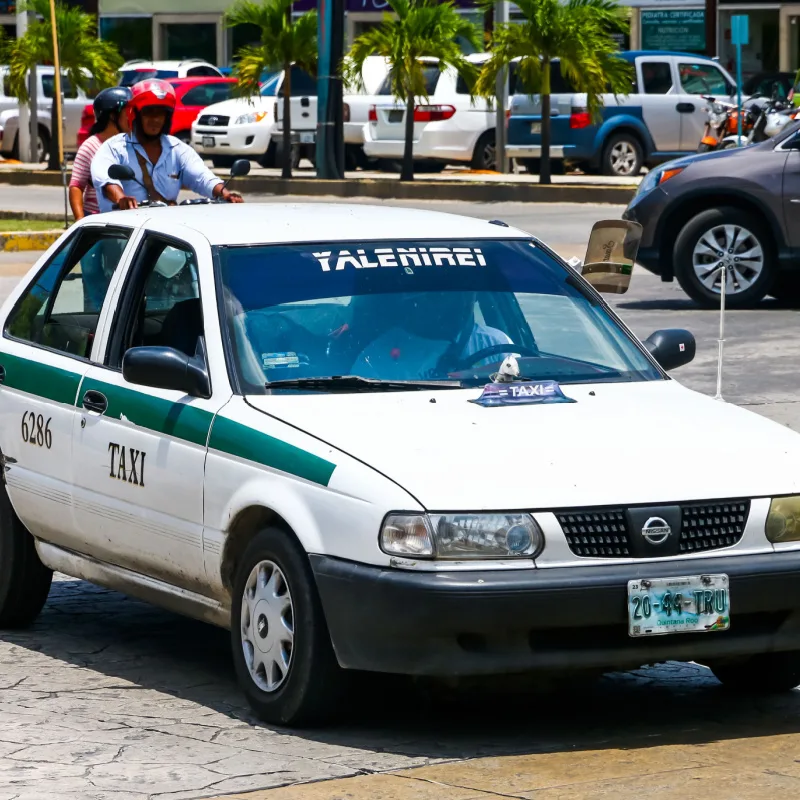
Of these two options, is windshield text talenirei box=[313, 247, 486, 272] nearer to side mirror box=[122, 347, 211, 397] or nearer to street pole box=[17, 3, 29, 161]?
side mirror box=[122, 347, 211, 397]

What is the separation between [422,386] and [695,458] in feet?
3.01

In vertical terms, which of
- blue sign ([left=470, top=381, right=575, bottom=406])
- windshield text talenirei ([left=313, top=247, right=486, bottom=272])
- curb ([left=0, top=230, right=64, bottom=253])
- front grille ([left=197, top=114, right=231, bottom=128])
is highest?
windshield text talenirei ([left=313, top=247, right=486, bottom=272])

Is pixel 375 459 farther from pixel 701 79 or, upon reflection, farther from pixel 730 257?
pixel 701 79

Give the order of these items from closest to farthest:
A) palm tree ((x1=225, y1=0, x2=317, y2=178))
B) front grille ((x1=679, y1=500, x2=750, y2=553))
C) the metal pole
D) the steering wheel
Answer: front grille ((x1=679, y1=500, x2=750, y2=553)) → the steering wheel → the metal pole → palm tree ((x1=225, y1=0, x2=317, y2=178))

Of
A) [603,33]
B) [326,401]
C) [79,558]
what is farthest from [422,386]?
[603,33]

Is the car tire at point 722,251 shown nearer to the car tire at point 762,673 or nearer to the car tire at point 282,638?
the car tire at point 762,673

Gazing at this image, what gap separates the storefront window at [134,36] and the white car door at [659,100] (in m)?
21.8

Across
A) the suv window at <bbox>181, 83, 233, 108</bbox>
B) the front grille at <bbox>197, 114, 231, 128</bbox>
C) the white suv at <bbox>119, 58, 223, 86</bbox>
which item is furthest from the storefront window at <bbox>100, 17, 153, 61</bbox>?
the front grille at <bbox>197, 114, 231, 128</bbox>

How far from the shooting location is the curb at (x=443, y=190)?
83.0 feet

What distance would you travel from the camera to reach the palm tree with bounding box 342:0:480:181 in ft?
89.6

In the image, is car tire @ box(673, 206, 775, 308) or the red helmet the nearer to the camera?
the red helmet

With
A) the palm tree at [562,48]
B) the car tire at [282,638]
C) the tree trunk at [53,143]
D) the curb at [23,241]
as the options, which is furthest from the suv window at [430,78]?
the car tire at [282,638]

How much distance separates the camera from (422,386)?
5.88 m

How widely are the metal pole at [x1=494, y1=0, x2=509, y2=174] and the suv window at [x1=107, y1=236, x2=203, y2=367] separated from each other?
69.6 feet
